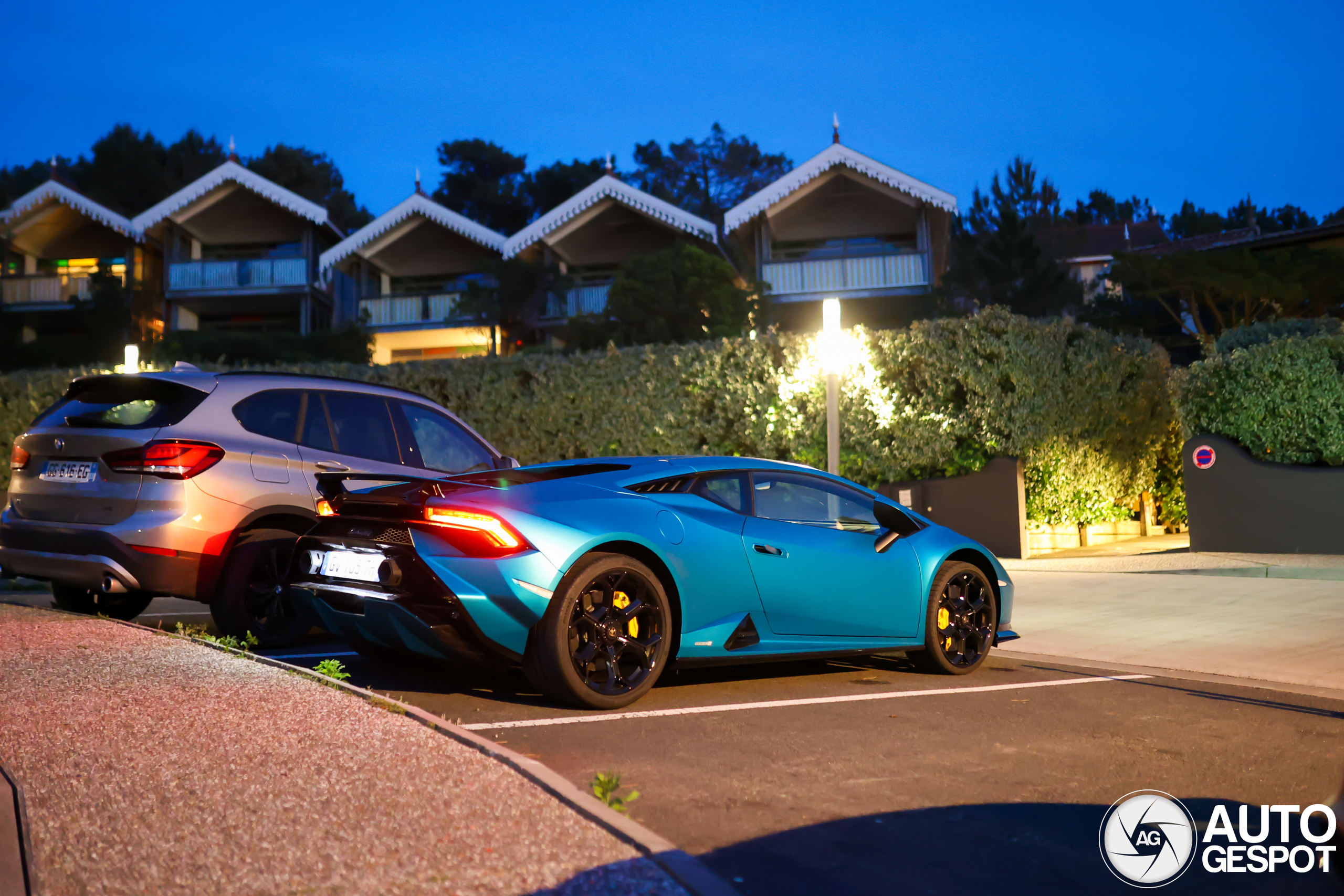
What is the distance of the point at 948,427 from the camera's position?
14.4 meters

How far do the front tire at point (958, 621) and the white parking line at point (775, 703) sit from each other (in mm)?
424

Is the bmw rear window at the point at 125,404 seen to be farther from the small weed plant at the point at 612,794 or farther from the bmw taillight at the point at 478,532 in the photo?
the small weed plant at the point at 612,794

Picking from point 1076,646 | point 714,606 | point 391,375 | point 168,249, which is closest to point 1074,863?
point 714,606

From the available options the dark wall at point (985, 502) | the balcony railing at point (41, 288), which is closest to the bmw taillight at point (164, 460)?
the dark wall at point (985, 502)

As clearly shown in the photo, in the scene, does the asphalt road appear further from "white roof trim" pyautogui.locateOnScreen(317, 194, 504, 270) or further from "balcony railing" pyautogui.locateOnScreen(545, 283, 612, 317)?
"white roof trim" pyautogui.locateOnScreen(317, 194, 504, 270)

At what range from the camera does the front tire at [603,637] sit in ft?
16.9

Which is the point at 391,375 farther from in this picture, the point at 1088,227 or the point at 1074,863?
the point at 1088,227

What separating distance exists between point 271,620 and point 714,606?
304 centimetres

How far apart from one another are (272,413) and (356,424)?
2.01 feet

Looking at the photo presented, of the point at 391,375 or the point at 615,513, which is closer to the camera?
the point at 615,513

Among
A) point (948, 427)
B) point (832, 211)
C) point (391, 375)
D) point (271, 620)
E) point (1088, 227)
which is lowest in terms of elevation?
point (271, 620)

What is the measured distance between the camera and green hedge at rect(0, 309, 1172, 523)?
14.1 m

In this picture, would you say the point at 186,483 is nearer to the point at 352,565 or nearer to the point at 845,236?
the point at 352,565

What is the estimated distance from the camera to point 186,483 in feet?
21.4
